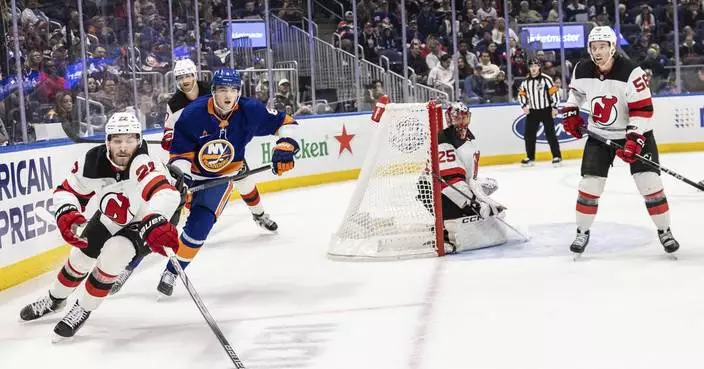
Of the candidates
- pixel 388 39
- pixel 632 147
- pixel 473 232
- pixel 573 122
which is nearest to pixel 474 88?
pixel 388 39

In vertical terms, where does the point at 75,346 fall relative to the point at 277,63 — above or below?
below

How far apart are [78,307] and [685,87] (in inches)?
360

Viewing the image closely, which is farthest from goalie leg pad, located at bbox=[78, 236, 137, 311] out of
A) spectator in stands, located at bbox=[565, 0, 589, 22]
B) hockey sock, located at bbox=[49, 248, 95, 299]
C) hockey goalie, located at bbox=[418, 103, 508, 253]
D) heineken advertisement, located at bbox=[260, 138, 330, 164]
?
spectator in stands, located at bbox=[565, 0, 589, 22]

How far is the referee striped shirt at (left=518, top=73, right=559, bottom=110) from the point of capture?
34.5 ft

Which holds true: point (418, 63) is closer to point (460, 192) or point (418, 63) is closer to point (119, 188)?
point (460, 192)

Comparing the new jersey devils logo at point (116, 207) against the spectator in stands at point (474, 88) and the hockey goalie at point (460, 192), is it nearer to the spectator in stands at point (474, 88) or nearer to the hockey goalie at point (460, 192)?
the hockey goalie at point (460, 192)

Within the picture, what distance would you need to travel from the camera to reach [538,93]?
10539 millimetres

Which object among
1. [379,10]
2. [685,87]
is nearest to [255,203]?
[379,10]

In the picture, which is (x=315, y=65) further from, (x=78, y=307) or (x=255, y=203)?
(x=78, y=307)

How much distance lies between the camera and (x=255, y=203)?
268 inches

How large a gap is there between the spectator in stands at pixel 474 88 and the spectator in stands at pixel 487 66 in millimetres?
85

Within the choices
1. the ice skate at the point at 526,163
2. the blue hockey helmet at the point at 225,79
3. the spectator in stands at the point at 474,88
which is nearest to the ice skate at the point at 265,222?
the blue hockey helmet at the point at 225,79

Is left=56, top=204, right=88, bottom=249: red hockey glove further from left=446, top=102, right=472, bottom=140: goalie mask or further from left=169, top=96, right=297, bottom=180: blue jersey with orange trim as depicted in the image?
left=446, top=102, right=472, bottom=140: goalie mask

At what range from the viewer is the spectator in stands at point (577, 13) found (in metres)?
11.8
